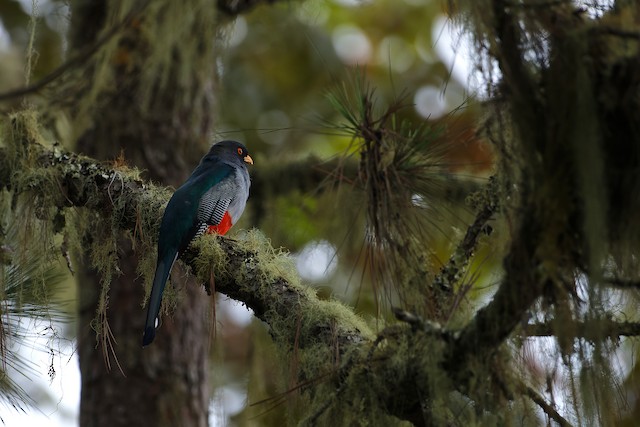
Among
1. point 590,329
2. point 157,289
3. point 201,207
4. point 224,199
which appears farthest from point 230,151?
point 590,329

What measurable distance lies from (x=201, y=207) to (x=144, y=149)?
1.48 m

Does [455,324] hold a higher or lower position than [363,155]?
lower

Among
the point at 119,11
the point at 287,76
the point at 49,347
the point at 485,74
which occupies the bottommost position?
the point at 49,347

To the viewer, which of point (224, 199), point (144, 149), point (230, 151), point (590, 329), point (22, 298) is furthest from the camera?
point (144, 149)

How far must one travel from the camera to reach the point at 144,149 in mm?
5320

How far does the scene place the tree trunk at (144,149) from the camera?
4.73 m

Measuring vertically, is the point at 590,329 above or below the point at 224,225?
below

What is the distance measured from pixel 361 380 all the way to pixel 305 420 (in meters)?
0.21

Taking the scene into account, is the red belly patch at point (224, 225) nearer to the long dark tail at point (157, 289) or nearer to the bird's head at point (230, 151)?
the bird's head at point (230, 151)

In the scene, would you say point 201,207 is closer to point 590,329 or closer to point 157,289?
point 157,289

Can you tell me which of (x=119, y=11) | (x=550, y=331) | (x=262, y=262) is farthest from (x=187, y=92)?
(x=550, y=331)

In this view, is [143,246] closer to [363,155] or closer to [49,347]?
[49,347]

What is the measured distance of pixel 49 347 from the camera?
3115 mm

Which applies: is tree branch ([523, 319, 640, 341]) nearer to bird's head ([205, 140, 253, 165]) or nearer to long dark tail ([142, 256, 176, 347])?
long dark tail ([142, 256, 176, 347])
